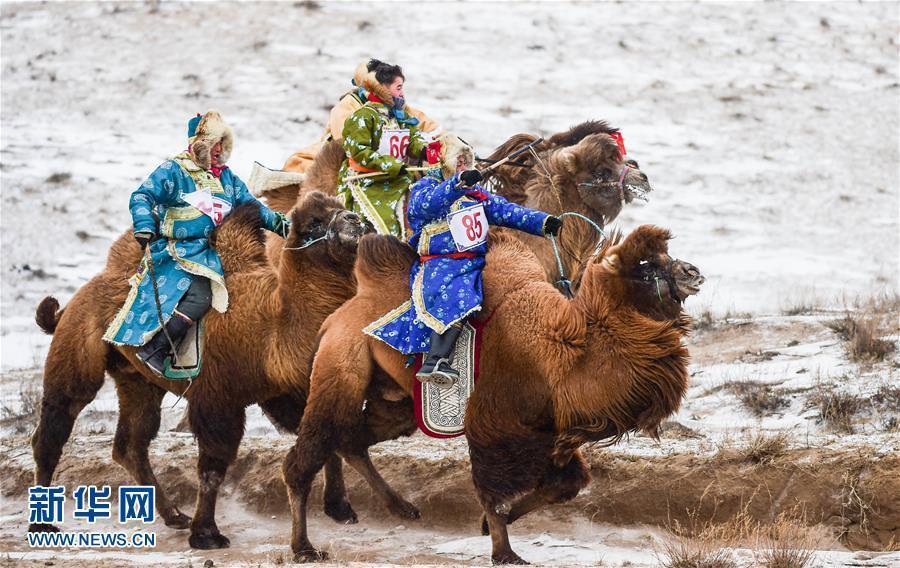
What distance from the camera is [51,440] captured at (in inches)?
322

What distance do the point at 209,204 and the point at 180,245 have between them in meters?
0.34

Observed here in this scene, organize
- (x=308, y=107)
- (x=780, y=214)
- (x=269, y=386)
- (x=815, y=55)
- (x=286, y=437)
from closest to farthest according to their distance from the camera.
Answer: (x=269, y=386), (x=286, y=437), (x=780, y=214), (x=308, y=107), (x=815, y=55)

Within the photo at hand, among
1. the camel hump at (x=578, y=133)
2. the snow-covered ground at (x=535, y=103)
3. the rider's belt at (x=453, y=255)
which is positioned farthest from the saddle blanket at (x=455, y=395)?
the snow-covered ground at (x=535, y=103)

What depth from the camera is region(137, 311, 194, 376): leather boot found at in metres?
7.59

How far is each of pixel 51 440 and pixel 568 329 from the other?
4.03 metres

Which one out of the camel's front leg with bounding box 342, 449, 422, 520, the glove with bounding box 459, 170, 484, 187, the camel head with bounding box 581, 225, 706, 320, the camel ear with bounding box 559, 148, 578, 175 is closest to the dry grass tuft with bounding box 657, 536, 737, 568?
the camel head with bounding box 581, 225, 706, 320

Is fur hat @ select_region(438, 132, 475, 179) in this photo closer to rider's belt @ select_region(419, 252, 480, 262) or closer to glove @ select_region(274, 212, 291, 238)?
rider's belt @ select_region(419, 252, 480, 262)

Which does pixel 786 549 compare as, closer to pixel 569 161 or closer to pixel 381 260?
pixel 381 260

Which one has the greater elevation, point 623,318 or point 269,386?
point 623,318

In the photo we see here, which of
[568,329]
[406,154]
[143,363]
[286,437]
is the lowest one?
[286,437]

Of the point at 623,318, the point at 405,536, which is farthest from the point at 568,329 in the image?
the point at 405,536

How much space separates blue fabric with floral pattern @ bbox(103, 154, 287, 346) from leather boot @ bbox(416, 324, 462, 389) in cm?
194

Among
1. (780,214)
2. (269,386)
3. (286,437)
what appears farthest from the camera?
(780,214)

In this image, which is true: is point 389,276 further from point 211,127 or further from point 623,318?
point 211,127
